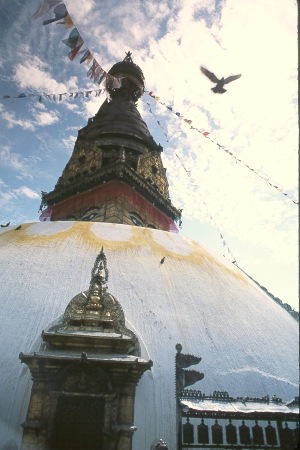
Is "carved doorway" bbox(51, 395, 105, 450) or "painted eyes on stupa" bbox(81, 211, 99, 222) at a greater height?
"painted eyes on stupa" bbox(81, 211, 99, 222)

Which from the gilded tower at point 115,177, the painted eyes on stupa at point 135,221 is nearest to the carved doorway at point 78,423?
the gilded tower at point 115,177

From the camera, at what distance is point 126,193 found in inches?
562

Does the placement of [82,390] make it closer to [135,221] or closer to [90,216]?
[135,221]

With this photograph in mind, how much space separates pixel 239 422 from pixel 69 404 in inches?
90.0

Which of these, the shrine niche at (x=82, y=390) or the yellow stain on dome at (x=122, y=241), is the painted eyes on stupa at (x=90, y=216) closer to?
the yellow stain on dome at (x=122, y=241)

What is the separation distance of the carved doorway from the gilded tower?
30.2ft

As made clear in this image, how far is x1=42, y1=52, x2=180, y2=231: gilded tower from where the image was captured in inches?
558

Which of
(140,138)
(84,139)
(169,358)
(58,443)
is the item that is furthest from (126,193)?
(58,443)

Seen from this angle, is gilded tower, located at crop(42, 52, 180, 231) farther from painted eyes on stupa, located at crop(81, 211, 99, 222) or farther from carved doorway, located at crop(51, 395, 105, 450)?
carved doorway, located at crop(51, 395, 105, 450)

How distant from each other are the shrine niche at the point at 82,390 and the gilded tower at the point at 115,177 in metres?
8.70

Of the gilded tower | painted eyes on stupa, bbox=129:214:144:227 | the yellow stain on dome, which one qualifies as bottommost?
the yellow stain on dome

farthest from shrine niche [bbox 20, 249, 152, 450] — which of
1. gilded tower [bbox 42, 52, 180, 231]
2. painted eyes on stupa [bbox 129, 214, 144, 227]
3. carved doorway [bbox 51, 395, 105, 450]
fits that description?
painted eyes on stupa [bbox 129, 214, 144, 227]

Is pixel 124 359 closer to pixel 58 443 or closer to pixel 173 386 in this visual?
pixel 173 386

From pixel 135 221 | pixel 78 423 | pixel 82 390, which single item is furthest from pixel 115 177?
pixel 78 423
